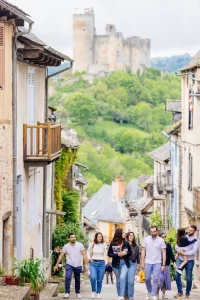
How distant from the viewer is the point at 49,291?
20062 mm

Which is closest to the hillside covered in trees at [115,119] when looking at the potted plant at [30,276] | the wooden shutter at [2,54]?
the wooden shutter at [2,54]

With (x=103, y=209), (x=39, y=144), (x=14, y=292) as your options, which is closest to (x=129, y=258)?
(x=14, y=292)

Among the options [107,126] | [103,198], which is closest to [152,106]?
[107,126]

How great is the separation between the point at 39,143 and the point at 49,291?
3.63m

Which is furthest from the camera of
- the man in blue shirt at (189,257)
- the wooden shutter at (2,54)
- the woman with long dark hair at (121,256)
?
the man in blue shirt at (189,257)

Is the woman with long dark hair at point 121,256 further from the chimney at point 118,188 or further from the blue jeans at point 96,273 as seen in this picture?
the chimney at point 118,188

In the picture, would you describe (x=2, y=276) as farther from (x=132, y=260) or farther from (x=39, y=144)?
(x=39, y=144)

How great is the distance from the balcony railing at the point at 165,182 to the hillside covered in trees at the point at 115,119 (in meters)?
79.2

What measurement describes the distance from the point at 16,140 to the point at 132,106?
165m

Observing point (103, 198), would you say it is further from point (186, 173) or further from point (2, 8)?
point (2, 8)

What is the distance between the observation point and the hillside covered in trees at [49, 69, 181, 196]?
14625cm

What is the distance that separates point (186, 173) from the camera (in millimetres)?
36125

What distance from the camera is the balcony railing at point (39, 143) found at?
68.8ft

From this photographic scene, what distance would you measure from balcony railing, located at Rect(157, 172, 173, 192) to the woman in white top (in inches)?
940
